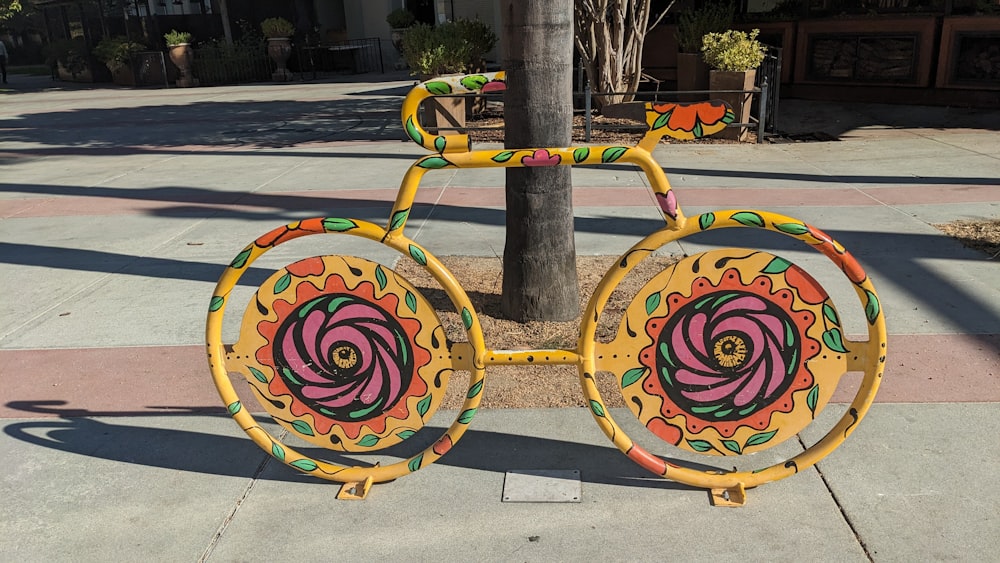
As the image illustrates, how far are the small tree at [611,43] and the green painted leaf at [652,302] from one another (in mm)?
10040

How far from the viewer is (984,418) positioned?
3676mm

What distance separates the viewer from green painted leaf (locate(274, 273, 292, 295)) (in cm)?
311

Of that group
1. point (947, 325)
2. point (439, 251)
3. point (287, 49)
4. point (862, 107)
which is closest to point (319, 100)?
point (287, 49)

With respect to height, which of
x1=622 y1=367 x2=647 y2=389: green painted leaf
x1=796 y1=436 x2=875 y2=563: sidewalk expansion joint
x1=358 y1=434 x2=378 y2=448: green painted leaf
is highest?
x1=622 y1=367 x2=647 y2=389: green painted leaf

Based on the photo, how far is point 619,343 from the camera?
10.1 feet

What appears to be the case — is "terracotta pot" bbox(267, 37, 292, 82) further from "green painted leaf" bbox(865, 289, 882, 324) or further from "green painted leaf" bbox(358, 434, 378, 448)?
"green painted leaf" bbox(865, 289, 882, 324)

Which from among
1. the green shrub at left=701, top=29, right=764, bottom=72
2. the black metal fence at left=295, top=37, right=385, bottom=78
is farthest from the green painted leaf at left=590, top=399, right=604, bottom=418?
the black metal fence at left=295, top=37, right=385, bottom=78

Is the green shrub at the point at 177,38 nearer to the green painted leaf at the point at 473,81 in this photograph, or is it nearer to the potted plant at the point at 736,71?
the potted plant at the point at 736,71

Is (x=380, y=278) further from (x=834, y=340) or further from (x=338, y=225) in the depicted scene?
(x=834, y=340)

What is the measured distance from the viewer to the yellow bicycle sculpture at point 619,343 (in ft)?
9.77

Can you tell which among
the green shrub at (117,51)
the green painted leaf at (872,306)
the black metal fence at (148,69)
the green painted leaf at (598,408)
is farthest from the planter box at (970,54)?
the green shrub at (117,51)

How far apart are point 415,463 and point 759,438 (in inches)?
54.5

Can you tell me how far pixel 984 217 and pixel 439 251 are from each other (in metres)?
4.78

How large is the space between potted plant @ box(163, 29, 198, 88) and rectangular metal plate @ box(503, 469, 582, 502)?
85.2 ft
